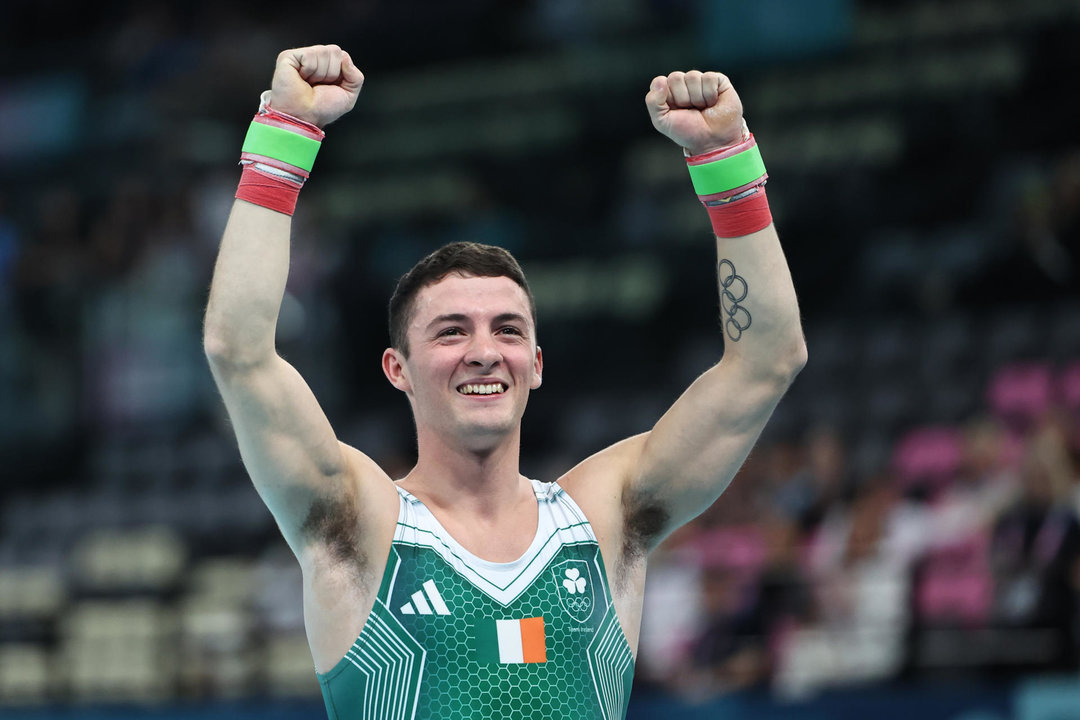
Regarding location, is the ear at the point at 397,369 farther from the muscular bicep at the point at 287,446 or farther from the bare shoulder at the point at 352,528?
the muscular bicep at the point at 287,446

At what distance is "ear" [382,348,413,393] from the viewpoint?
4.19 meters

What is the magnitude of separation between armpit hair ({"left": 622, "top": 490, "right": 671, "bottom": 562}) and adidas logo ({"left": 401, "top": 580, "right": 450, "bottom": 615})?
2.07 ft

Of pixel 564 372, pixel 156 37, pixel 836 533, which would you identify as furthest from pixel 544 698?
pixel 156 37

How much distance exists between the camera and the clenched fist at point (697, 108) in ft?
13.4

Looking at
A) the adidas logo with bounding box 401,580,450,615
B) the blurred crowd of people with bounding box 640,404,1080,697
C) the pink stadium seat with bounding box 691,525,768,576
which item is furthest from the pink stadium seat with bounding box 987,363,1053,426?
the adidas logo with bounding box 401,580,450,615

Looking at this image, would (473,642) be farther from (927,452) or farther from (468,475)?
(927,452)

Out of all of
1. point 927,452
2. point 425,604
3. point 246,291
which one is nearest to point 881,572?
point 927,452

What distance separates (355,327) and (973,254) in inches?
220

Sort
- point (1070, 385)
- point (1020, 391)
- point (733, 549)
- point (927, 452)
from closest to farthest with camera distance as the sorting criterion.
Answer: point (733, 549) < point (1070, 385) < point (1020, 391) < point (927, 452)

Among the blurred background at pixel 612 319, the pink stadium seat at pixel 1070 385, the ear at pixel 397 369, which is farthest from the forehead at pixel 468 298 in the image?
the pink stadium seat at pixel 1070 385

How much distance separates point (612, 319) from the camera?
46.3 feet

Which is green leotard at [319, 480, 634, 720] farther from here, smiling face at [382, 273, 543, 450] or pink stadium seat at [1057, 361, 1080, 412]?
pink stadium seat at [1057, 361, 1080, 412]

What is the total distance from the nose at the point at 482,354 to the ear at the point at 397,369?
264mm

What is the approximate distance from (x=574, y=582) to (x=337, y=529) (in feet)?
2.10
